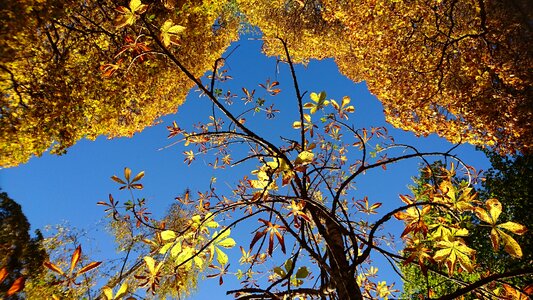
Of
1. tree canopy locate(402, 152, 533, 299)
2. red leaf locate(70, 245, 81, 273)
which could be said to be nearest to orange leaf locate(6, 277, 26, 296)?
red leaf locate(70, 245, 81, 273)

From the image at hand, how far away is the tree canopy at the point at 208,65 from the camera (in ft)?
17.0

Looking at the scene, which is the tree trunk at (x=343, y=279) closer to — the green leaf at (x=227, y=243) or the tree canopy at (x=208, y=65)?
the green leaf at (x=227, y=243)

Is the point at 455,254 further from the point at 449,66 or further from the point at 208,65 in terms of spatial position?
the point at 208,65

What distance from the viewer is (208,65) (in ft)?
34.0

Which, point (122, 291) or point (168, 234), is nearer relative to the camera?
point (122, 291)

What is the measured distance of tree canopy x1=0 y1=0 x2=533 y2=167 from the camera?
5.19 m

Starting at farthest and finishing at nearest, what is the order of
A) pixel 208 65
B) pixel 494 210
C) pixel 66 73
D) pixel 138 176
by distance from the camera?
pixel 208 65, pixel 66 73, pixel 138 176, pixel 494 210

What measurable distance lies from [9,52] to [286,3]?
10385 mm

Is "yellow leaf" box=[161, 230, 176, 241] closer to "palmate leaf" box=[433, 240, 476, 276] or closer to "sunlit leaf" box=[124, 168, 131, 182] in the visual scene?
"sunlit leaf" box=[124, 168, 131, 182]

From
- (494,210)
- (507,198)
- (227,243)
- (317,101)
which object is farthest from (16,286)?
(507,198)

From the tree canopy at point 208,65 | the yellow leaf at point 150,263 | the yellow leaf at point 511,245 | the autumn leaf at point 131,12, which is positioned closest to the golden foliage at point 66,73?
the tree canopy at point 208,65

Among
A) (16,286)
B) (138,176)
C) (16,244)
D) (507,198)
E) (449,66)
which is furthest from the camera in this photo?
(507,198)

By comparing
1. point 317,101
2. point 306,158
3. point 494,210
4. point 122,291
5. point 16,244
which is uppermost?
point 16,244

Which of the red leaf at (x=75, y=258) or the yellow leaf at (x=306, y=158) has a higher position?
the yellow leaf at (x=306, y=158)
